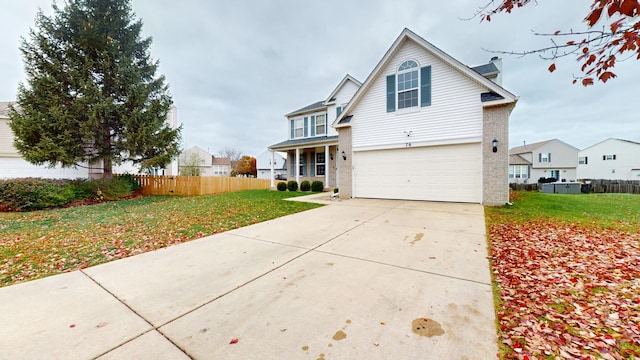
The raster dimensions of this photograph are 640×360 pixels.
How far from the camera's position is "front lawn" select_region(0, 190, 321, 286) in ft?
12.0

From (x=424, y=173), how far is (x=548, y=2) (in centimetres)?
717

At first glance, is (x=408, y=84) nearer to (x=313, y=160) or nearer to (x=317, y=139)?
(x=317, y=139)

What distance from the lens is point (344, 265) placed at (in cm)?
340

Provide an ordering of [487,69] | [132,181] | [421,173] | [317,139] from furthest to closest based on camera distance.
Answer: [317,139] → [132,181] → [487,69] → [421,173]

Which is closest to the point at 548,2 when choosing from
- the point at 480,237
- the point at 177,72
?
the point at 480,237

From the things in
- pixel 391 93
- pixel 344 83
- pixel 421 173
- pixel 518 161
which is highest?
pixel 344 83

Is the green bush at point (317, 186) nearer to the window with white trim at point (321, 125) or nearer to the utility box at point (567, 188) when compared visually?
the window with white trim at point (321, 125)

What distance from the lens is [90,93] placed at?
1070 centimetres

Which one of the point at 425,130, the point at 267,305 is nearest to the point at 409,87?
Answer: the point at 425,130

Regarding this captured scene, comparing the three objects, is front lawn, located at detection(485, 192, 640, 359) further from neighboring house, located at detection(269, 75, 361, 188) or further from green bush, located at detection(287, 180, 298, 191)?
green bush, located at detection(287, 180, 298, 191)

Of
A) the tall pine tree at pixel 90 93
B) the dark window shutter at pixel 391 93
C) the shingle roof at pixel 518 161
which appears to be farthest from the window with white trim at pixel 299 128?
the shingle roof at pixel 518 161

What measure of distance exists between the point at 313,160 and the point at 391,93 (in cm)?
801

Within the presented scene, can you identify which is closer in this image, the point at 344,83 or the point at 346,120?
the point at 346,120

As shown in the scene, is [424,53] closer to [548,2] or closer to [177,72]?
[548,2]
